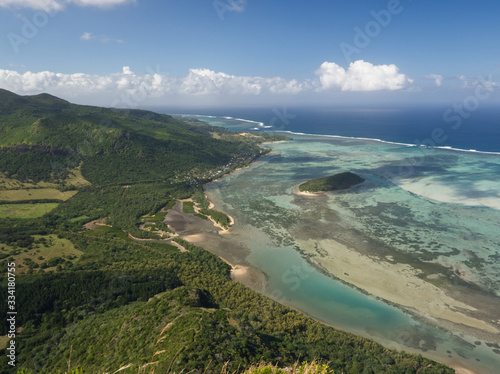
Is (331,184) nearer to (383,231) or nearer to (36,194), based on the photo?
(383,231)

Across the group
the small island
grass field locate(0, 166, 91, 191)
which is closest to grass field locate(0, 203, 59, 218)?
grass field locate(0, 166, 91, 191)

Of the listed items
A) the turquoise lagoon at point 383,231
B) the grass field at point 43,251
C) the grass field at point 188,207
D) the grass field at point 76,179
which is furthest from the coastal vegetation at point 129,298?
the turquoise lagoon at point 383,231

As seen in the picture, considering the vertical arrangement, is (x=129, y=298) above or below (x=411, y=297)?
below

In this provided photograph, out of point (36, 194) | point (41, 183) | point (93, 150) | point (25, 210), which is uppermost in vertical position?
point (93, 150)

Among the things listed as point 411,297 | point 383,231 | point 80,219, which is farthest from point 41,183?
point 411,297

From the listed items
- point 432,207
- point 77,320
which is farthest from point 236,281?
point 432,207

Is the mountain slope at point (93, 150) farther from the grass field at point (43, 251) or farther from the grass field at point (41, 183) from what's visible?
the grass field at point (43, 251)
